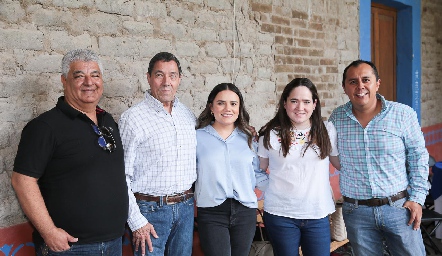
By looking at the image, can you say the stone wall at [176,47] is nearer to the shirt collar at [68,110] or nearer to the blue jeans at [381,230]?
the shirt collar at [68,110]

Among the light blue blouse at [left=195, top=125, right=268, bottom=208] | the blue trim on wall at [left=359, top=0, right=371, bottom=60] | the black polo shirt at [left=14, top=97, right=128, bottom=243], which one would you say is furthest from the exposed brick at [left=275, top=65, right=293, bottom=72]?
the black polo shirt at [left=14, top=97, right=128, bottom=243]

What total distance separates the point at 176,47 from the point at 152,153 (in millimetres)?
1170

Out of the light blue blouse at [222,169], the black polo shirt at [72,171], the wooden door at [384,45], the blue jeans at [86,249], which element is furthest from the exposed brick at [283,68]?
the blue jeans at [86,249]

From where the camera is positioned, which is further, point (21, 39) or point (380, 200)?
point (380, 200)

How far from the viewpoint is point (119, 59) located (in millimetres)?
2912

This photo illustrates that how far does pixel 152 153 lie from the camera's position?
2.40 m

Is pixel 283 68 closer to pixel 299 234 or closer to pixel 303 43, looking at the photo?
pixel 303 43

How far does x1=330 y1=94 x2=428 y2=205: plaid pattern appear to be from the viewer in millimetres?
2580

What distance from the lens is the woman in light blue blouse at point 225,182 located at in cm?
254

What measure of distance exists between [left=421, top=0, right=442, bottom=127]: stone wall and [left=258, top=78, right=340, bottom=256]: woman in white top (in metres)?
4.98

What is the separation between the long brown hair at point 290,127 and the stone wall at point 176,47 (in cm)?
96

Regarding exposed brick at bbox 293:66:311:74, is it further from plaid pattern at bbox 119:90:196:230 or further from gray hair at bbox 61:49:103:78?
gray hair at bbox 61:49:103:78

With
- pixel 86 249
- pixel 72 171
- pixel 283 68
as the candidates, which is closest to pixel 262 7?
pixel 283 68

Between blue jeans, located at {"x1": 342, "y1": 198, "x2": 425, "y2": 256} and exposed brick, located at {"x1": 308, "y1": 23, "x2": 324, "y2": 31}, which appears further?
exposed brick, located at {"x1": 308, "y1": 23, "x2": 324, "y2": 31}
